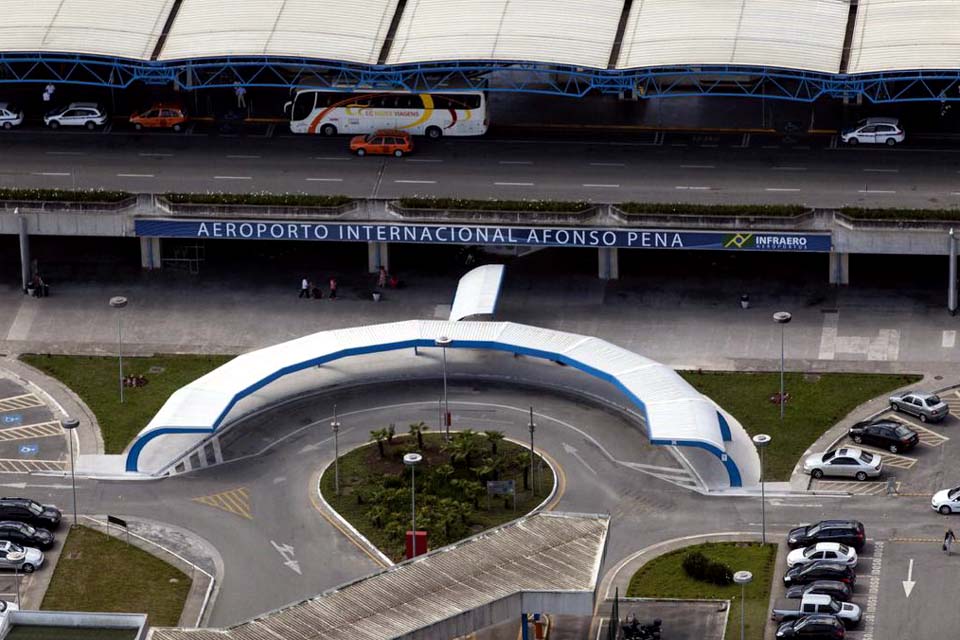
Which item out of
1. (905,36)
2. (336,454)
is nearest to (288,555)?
(336,454)

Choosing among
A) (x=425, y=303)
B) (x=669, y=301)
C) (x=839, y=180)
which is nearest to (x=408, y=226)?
Result: (x=425, y=303)

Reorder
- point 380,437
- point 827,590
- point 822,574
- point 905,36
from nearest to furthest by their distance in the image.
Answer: point 827,590, point 822,574, point 380,437, point 905,36

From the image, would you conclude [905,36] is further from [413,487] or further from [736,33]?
[413,487]

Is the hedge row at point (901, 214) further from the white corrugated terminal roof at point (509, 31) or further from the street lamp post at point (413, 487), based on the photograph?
the street lamp post at point (413, 487)

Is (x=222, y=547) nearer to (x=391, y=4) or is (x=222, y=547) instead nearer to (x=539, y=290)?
(x=539, y=290)

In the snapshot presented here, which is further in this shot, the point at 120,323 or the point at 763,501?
the point at 120,323

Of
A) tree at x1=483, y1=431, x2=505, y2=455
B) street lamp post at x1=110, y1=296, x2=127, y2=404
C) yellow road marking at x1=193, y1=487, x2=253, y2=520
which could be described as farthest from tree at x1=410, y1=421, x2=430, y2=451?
street lamp post at x1=110, y1=296, x2=127, y2=404
